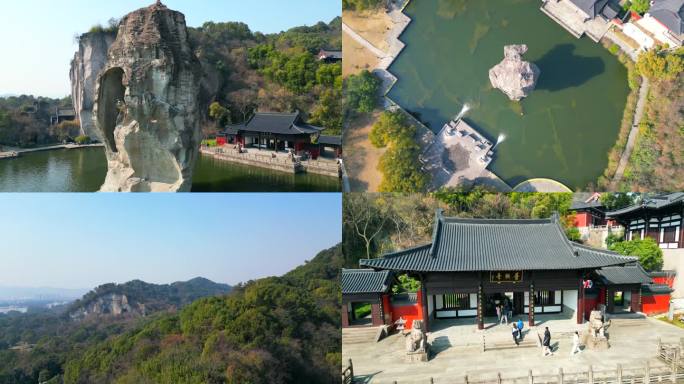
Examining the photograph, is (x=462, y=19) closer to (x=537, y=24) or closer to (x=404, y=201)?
(x=537, y=24)

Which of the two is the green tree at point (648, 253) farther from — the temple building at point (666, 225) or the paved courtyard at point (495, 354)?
the paved courtyard at point (495, 354)

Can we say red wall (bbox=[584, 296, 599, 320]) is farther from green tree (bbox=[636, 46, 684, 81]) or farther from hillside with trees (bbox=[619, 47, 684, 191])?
green tree (bbox=[636, 46, 684, 81])

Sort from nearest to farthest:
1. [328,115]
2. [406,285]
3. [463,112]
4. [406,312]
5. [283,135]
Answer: [406,312] → [406,285] → [463,112] → [283,135] → [328,115]

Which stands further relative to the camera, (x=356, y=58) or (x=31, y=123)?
(x=31, y=123)

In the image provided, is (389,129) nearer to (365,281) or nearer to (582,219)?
(365,281)

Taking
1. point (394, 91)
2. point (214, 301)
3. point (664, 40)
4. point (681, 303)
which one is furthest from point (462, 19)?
point (214, 301)

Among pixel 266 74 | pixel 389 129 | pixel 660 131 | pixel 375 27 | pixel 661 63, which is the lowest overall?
pixel 660 131

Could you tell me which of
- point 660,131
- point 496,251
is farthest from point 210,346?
point 660,131
